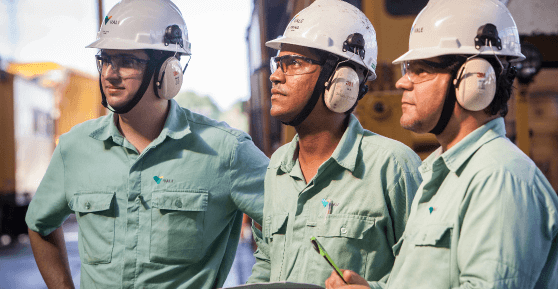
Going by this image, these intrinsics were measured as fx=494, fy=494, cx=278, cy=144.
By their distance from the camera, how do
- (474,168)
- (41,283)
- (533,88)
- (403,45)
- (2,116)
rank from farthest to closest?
(2,116) < (41,283) < (533,88) < (403,45) < (474,168)

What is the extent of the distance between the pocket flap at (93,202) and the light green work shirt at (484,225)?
1.46 m

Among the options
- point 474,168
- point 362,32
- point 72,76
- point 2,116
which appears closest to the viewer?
point 474,168

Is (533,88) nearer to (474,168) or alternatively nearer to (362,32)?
(362,32)

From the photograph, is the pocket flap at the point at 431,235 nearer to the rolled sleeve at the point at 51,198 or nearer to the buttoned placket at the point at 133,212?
the buttoned placket at the point at 133,212

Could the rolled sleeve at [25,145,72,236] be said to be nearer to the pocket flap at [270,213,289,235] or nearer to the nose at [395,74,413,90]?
the pocket flap at [270,213,289,235]

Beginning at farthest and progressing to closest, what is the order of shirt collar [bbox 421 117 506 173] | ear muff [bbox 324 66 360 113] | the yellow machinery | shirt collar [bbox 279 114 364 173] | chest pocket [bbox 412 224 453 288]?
the yellow machinery, ear muff [bbox 324 66 360 113], shirt collar [bbox 279 114 364 173], shirt collar [bbox 421 117 506 173], chest pocket [bbox 412 224 453 288]

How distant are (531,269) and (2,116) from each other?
42.1ft

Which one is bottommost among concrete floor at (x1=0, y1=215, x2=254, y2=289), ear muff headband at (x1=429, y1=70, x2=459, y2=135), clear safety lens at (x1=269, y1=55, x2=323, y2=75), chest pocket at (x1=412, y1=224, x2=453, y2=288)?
concrete floor at (x1=0, y1=215, x2=254, y2=289)

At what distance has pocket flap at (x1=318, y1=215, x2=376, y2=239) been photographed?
6.07 feet

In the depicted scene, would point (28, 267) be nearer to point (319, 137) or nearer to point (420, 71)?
point (319, 137)

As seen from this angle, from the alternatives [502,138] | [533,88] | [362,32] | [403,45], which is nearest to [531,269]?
[502,138]

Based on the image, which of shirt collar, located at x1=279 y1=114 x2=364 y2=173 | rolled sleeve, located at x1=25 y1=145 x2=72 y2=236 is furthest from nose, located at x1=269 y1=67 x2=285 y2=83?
rolled sleeve, located at x1=25 y1=145 x2=72 y2=236

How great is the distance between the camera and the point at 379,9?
15.6 ft

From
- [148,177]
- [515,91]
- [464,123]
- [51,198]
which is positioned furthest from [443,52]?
[515,91]
